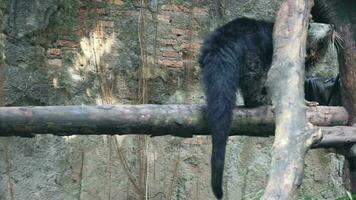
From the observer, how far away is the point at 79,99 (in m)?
5.94

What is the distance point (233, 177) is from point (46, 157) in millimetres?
1584

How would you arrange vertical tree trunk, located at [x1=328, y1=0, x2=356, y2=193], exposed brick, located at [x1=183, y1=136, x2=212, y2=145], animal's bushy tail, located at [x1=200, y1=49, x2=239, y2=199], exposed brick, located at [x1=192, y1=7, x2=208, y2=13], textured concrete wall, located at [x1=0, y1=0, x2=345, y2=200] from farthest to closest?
exposed brick, located at [x1=192, y1=7, x2=208, y2=13] → exposed brick, located at [x1=183, y1=136, x2=212, y2=145] → textured concrete wall, located at [x1=0, y1=0, x2=345, y2=200] → vertical tree trunk, located at [x1=328, y1=0, x2=356, y2=193] → animal's bushy tail, located at [x1=200, y1=49, x2=239, y2=199]

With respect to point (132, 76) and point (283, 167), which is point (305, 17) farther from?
point (132, 76)

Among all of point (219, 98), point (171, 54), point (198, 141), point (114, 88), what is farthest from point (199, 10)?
point (219, 98)

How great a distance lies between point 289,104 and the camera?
140 inches

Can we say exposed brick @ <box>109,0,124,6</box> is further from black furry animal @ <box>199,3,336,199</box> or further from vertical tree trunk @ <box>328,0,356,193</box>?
vertical tree trunk @ <box>328,0,356,193</box>

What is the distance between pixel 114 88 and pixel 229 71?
6.80 ft

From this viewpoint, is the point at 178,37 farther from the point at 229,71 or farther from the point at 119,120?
the point at 119,120

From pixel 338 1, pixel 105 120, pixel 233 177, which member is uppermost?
pixel 338 1

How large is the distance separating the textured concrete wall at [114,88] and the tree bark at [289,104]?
2.19m

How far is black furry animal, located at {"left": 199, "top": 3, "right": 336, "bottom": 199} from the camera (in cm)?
380

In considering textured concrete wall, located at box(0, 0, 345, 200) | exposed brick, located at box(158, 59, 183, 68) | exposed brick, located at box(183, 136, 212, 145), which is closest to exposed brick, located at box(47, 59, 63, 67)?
textured concrete wall, located at box(0, 0, 345, 200)

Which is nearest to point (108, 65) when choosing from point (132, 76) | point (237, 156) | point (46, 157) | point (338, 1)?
point (132, 76)

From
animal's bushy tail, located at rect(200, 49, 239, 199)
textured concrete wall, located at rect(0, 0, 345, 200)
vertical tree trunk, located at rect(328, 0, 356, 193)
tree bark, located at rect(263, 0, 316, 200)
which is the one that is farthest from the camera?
textured concrete wall, located at rect(0, 0, 345, 200)
